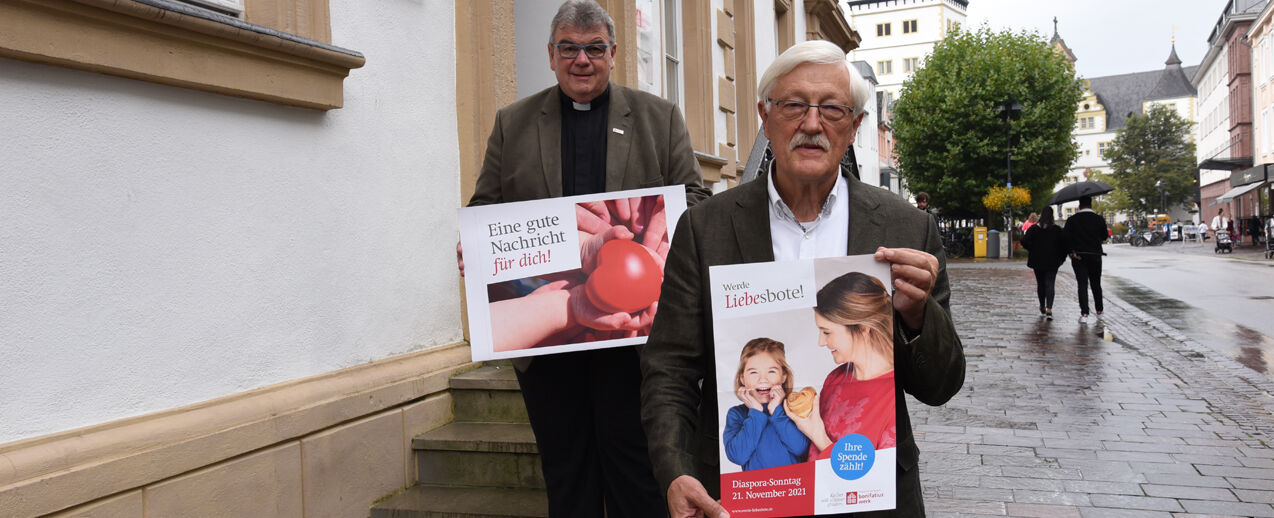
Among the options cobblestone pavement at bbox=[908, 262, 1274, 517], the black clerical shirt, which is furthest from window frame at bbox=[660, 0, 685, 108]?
the black clerical shirt

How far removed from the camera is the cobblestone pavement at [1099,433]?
4.68 metres

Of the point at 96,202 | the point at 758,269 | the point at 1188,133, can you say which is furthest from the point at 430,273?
the point at 1188,133

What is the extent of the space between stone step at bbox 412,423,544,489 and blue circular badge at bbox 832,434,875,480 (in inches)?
105

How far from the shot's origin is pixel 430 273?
4.94m

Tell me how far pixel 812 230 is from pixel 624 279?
0.80 m

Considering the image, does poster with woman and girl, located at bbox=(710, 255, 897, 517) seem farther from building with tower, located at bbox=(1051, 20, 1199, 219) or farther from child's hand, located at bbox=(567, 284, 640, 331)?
building with tower, located at bbox=(1051, 20, 1199, 219)

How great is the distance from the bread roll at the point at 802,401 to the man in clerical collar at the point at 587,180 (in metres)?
1.15

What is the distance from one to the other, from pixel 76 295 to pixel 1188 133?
100 meters

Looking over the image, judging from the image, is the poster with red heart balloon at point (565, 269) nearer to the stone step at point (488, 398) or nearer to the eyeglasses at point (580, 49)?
the eyeglasses at point (580, 49)

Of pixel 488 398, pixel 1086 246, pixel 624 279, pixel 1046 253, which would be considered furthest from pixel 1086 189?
pixel 624 279

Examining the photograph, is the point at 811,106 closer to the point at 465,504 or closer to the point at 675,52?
the point at 465,504

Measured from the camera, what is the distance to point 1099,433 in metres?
6.13

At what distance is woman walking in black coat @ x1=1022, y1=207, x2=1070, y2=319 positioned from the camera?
43.5ft

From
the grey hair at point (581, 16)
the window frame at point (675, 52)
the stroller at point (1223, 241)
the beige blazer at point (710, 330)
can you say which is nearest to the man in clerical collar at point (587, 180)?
the grey hair at point (581, 16)
